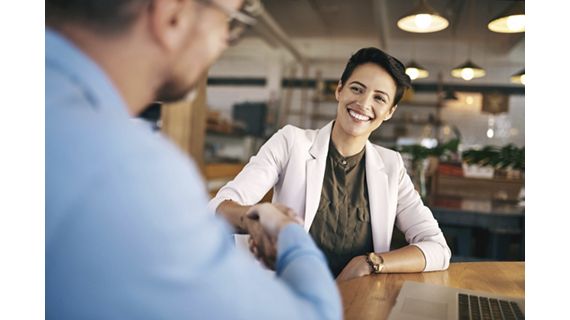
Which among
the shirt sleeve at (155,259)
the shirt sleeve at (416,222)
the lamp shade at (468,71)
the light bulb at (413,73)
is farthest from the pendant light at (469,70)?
the shirt sleeve at (155,259)

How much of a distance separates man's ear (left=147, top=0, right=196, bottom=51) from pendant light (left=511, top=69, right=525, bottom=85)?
2.01 ft

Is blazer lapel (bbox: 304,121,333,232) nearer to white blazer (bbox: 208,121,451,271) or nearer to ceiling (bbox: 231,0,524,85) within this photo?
white blazer (bbox: 208,121,451,271)

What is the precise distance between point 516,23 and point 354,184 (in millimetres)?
413

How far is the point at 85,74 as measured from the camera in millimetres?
577

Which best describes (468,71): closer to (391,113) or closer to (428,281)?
(391,113)

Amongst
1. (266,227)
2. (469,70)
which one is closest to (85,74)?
(266,227)

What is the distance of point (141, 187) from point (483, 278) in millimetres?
828

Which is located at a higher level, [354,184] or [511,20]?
[511,20]

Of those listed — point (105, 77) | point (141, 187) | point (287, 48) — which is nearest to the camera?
point (141, 187)
